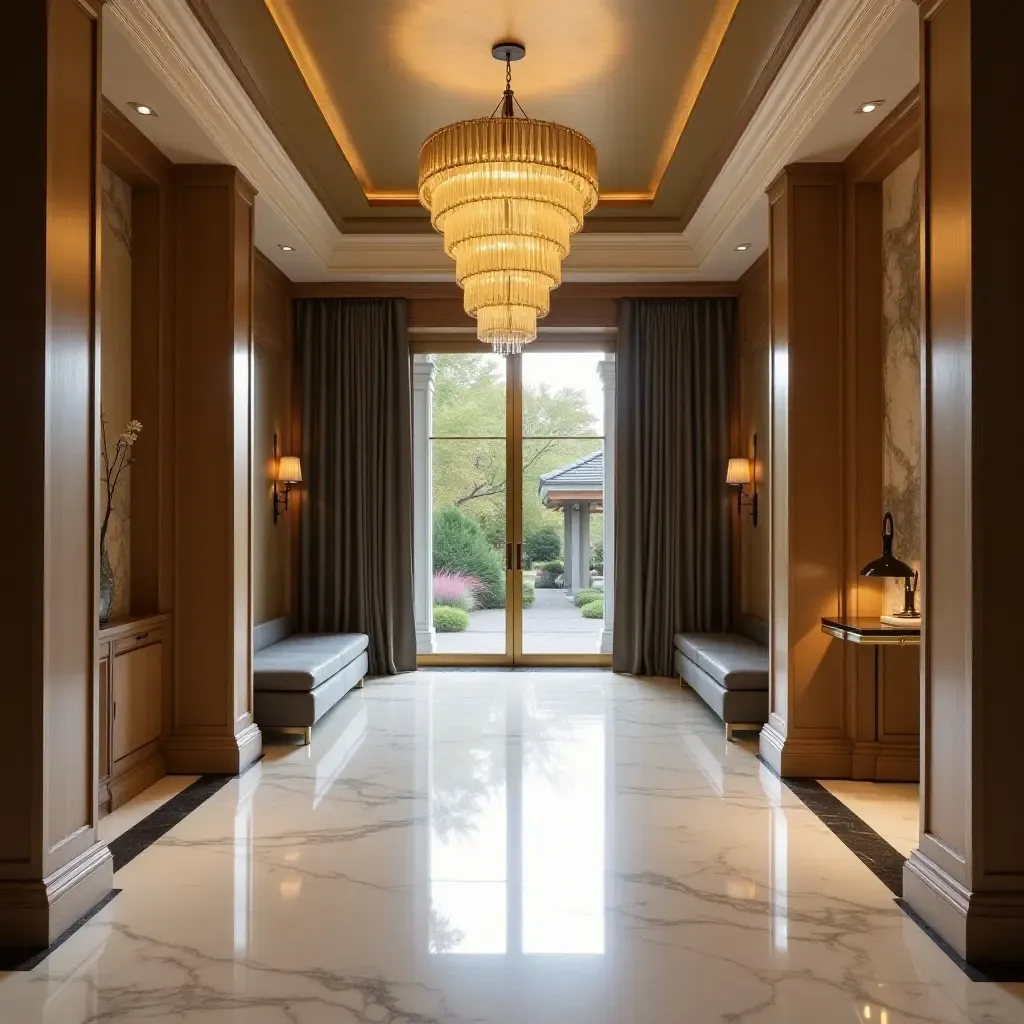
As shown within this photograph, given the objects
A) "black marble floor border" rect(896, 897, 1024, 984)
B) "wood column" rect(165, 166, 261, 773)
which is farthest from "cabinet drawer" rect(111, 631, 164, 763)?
"black marble floor border" rect(896, 897, 1024, 984)

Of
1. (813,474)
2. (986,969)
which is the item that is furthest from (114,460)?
(986,969)

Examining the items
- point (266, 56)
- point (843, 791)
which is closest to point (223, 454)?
point (266, 56)

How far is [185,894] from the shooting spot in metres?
3.32

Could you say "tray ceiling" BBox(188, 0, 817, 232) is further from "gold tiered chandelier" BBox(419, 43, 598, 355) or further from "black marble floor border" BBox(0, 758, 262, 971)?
"black marble floor border" BBox(0, 758, 262, 971)

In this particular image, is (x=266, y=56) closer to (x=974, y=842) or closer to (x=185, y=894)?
(x=185, y=894)

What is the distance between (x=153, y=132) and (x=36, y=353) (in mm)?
2073

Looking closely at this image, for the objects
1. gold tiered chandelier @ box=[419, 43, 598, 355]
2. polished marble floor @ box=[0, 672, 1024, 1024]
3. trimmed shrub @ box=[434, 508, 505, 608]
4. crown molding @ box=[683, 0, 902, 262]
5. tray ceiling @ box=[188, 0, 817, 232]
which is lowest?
polished marble floor @ box=[0, 672, 1024, 1024]

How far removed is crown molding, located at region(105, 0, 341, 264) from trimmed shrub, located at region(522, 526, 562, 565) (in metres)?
3.28

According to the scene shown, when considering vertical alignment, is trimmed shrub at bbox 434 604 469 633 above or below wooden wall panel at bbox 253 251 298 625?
below

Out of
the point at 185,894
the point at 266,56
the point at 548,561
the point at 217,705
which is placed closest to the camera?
the point at 185,894

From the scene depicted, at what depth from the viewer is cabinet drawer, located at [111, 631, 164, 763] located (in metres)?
4.38

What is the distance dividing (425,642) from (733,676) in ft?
10.9

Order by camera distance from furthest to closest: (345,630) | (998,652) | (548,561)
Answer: (548,561) → (345,630) → (998,652)

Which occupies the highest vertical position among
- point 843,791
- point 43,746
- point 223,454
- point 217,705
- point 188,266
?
point 188,266
